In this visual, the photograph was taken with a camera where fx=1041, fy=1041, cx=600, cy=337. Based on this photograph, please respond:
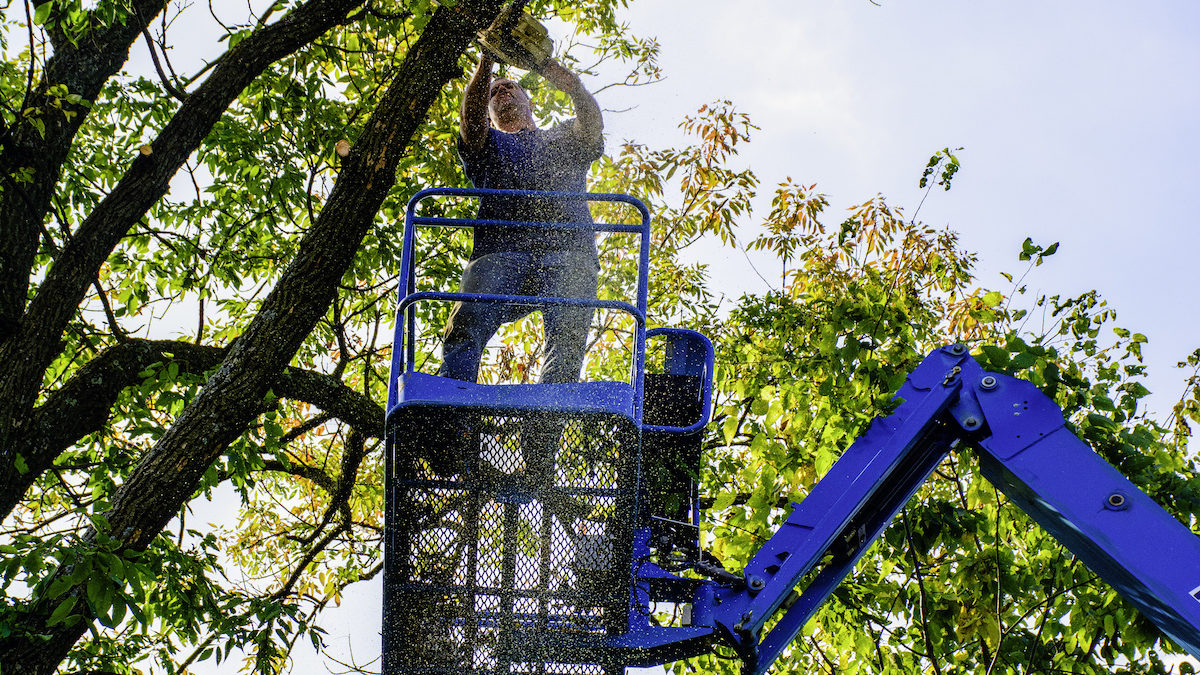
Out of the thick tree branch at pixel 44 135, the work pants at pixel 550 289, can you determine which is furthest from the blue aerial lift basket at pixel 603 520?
the thick tree branch at pixel 44 135

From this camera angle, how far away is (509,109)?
512 cm

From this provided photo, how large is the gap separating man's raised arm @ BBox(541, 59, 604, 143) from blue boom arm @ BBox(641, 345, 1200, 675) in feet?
5.69

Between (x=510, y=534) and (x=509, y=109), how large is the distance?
95.8 inches

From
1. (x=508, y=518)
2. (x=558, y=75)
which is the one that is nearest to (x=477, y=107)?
(x=558, y=75)

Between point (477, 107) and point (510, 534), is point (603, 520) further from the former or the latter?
point (477, 107)

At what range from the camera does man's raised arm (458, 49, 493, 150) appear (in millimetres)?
4461

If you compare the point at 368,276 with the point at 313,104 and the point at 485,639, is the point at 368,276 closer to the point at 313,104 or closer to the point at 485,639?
the point at 313,104

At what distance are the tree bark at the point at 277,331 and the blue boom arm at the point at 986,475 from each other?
216 centimetres

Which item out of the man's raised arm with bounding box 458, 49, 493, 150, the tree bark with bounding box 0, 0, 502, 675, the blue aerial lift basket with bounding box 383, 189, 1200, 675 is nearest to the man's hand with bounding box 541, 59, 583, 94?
the man's raised arm with bounding box 458, 49, 493, 150

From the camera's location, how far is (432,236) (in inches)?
326

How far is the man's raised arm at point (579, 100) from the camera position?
4.41 meters

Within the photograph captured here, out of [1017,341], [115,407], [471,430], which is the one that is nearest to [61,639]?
[471,430]

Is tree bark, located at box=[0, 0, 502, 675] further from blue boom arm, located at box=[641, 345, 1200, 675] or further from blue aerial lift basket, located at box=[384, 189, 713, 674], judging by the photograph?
blue boom arm, located at box=[641, 345, 1200, 675]

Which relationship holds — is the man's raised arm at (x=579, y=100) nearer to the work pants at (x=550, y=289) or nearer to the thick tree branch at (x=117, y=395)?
the work pants at (x=550, y=289)
